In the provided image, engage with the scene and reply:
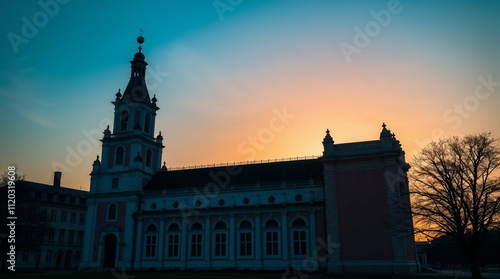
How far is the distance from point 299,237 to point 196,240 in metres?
12.9

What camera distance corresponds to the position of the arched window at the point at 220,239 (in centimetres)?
4884

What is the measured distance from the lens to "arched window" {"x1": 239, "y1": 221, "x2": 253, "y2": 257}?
1879 inches

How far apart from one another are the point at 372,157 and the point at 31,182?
55.4 meters

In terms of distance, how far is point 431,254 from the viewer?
9125 cm

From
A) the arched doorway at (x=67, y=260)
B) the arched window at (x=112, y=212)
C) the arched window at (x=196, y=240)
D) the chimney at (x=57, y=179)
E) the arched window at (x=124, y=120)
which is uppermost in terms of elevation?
the arched window at (x=124, y=120)

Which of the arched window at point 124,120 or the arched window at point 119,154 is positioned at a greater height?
the arched window at point 124,120

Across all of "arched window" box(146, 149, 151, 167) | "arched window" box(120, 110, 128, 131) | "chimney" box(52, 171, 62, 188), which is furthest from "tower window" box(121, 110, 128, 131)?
"chimney" box(52, 171, 62, 188)

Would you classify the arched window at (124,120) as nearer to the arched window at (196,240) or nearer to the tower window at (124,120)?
the tower window at (124,120)

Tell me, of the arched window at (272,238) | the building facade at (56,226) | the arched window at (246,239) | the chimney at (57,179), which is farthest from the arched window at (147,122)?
the chimney at (57,179)

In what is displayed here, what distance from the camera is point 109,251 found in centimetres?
5381

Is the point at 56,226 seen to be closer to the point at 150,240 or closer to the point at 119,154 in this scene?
the point at 119,154

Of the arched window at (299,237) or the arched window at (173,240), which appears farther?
the arched window at (173,240)

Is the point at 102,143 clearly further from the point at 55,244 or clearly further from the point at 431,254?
the point at 431,254

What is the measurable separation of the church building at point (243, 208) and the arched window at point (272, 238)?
0.12m
